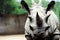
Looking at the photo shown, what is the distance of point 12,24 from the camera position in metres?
6.59

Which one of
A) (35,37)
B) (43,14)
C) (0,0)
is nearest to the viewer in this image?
(35,37)

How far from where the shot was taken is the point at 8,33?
6.55m

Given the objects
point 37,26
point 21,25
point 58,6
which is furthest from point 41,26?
point 21,25

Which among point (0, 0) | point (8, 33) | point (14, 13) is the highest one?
point (0, 0)

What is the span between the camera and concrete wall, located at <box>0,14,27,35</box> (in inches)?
257

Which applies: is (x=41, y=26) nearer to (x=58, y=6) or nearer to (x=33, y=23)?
(x=33, y=23)

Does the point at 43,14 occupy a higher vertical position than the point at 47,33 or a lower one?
higher

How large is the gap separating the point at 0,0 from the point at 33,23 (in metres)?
4.25

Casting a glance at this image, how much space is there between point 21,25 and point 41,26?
418cm

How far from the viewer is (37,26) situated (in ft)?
7.80

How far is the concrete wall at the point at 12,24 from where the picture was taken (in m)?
6.54

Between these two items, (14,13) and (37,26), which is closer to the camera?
(37,26)

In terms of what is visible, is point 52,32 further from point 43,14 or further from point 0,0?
point 0,0

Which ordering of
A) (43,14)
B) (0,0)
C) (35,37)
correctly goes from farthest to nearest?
(0,0) → (43,14) → (35,37)
